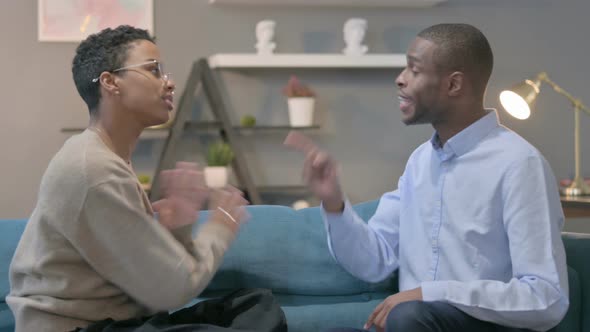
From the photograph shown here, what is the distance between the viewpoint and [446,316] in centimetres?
179

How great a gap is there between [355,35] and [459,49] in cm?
286

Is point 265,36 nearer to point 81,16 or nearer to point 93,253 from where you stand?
point 81,16

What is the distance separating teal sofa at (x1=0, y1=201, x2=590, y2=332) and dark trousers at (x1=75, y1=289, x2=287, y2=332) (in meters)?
0.31

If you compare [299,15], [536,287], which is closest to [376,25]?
[299,15]

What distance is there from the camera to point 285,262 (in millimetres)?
2379

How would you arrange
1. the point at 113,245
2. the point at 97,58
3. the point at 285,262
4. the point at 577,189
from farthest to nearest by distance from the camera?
1. the point at 577,189
2. the point at 285,262
3. the point at 97,58
4. the point at 113,245

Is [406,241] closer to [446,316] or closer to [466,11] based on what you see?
[446,316]

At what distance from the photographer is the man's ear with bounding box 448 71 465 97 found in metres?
2.07

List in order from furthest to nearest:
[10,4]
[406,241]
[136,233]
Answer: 1. [10,4]
2. [406,241]
3. [136,233]

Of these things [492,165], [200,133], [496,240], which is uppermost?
[492,165]

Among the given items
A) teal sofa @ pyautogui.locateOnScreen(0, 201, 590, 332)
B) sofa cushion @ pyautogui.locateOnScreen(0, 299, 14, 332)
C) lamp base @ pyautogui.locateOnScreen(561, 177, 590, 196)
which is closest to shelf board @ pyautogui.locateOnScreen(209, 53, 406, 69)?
lamp base @ pyautogui.locateOnScreen(561, 177, 590, 196)

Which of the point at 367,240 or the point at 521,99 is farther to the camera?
the point at 521,99

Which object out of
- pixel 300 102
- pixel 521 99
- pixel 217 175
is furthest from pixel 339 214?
pixel 300 102

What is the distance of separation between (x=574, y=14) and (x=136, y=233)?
4285 millimetres
